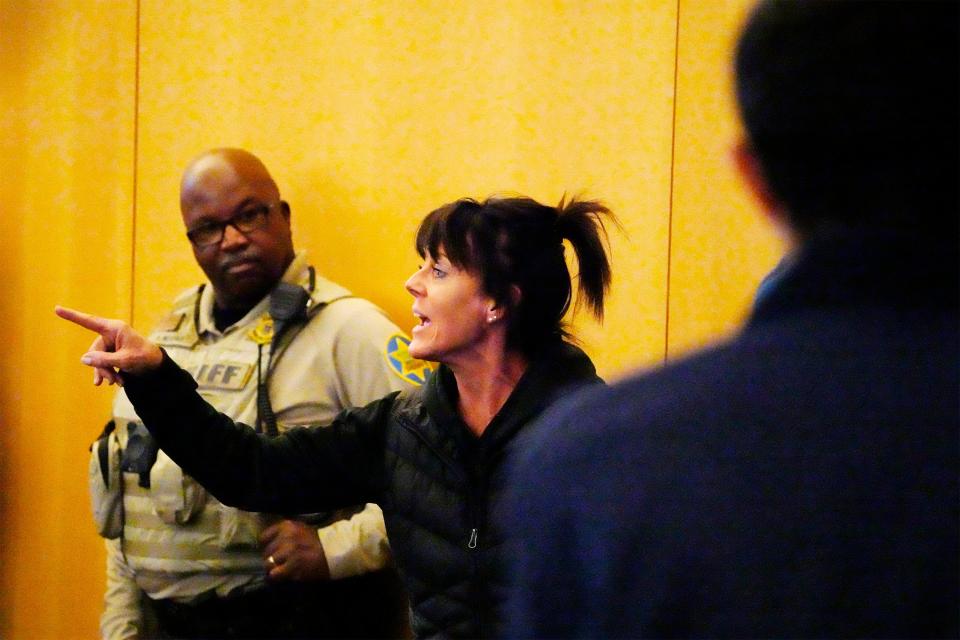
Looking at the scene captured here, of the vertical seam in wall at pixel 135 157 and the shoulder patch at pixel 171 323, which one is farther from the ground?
the vertical seam in wall at pixel 135 157

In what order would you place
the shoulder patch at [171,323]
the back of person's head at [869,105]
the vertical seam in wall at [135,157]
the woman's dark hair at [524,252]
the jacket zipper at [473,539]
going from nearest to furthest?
the back of person's head at [869,105] < the jacket zipper at [473,539] < the woman's dark hair at [524,252] < the shoulder patch at [171,323] < the vertical seam in wall at [135,157]

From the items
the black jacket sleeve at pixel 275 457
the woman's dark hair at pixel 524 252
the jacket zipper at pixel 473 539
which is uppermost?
the woman's dark hair at pixel 524 252

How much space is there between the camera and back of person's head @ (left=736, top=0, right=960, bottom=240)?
2.08 ft

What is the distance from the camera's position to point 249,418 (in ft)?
8.03

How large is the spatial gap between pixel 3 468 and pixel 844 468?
3533 millimetres

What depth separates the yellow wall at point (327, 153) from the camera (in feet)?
8.10

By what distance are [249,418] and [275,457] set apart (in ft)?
1.54

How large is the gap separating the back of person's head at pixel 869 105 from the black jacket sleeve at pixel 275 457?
4.62 feet

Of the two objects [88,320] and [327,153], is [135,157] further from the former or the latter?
[88,320]

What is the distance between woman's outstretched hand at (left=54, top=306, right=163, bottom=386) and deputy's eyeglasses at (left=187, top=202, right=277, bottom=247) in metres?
0.67

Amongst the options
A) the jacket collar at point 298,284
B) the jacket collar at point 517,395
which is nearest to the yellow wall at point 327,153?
the jacket collar at point 298,284

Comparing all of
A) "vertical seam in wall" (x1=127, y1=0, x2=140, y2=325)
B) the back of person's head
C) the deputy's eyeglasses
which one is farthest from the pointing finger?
the back of person's head

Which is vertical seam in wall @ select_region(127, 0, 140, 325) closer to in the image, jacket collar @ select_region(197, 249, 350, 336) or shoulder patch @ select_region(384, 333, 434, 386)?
jacket collar @ select_region(197, 249, 350, 336)

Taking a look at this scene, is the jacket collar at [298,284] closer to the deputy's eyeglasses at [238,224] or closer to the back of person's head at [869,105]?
the deputy's eyeglasses at [238,224]
